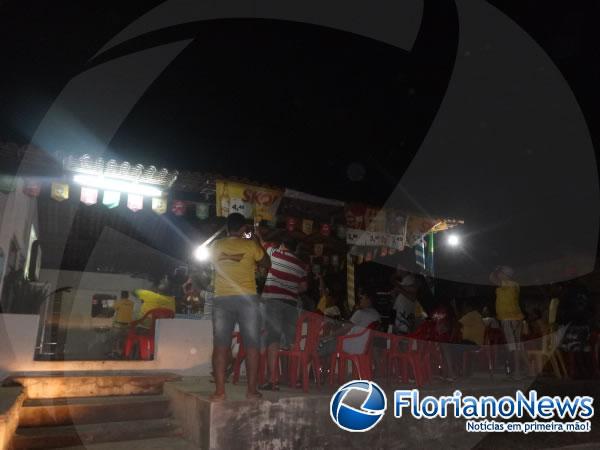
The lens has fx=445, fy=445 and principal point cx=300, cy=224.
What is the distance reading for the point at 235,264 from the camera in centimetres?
439

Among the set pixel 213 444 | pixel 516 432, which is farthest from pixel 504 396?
pixel 213 444

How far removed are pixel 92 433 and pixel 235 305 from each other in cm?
198

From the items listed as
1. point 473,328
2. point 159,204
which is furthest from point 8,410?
point 473,328

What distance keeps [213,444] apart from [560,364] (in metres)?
6.55

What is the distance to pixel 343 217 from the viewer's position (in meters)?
10.1

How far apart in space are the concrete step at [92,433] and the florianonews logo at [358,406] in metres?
1.72

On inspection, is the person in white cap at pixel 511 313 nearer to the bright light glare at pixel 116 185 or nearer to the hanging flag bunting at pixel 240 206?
the hanging flag bunting at pixel 240 206

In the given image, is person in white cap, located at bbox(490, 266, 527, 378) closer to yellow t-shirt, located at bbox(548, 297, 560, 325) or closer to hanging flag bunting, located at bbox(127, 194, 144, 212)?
yellow t-shirt, located at bbox(548, 297, 560, 325)

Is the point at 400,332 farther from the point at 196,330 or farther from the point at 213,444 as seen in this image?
the point at 213,444

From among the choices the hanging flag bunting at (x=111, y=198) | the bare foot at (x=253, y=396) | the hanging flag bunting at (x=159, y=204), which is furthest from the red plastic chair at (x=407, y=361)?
the hanging flag bunting at (x=111, y=198)

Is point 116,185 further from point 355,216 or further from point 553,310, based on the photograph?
point 553,310

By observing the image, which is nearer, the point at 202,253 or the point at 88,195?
the point at 88,195

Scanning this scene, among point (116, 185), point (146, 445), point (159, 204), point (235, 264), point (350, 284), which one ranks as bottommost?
point (146, 445)

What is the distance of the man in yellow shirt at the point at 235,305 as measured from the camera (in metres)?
4.25
